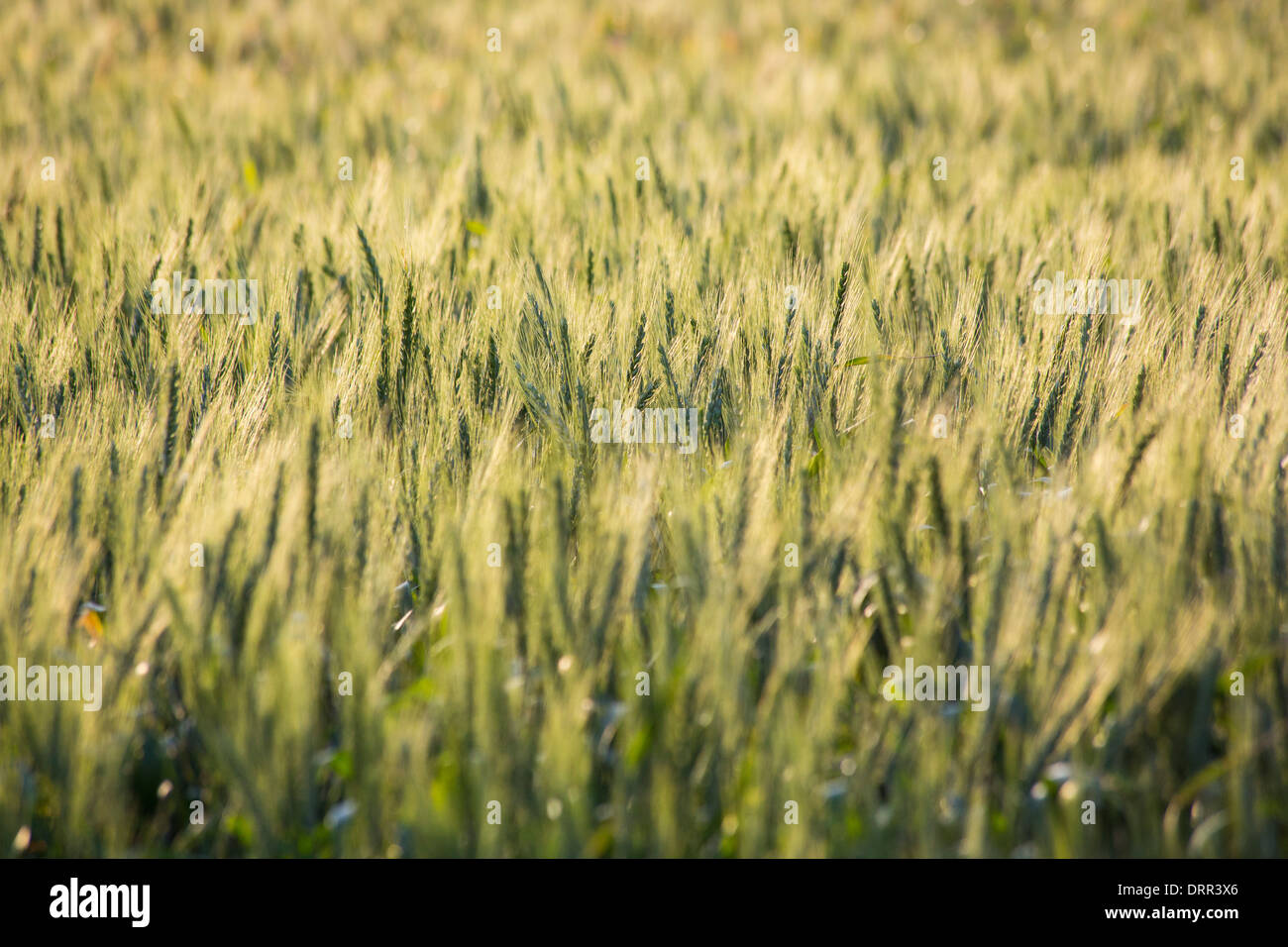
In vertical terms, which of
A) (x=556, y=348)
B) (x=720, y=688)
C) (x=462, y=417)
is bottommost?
(x=720, y=688)

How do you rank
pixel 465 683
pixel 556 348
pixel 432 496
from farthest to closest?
pixel 556 348
pixel 432 496
pixel 465 683

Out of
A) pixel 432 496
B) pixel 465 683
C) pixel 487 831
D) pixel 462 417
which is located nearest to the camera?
pixel 487 831

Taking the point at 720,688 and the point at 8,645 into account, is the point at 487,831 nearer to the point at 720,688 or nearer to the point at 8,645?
the point at 720,688

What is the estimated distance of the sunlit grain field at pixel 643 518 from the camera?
1.16 meters

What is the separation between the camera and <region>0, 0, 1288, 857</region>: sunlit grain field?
45.7 inches

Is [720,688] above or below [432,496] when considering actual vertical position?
below

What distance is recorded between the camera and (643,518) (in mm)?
1337

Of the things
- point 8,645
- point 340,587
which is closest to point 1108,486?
point 340,587

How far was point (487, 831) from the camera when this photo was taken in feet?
3.54

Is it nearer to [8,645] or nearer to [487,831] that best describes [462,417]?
[8,645]
